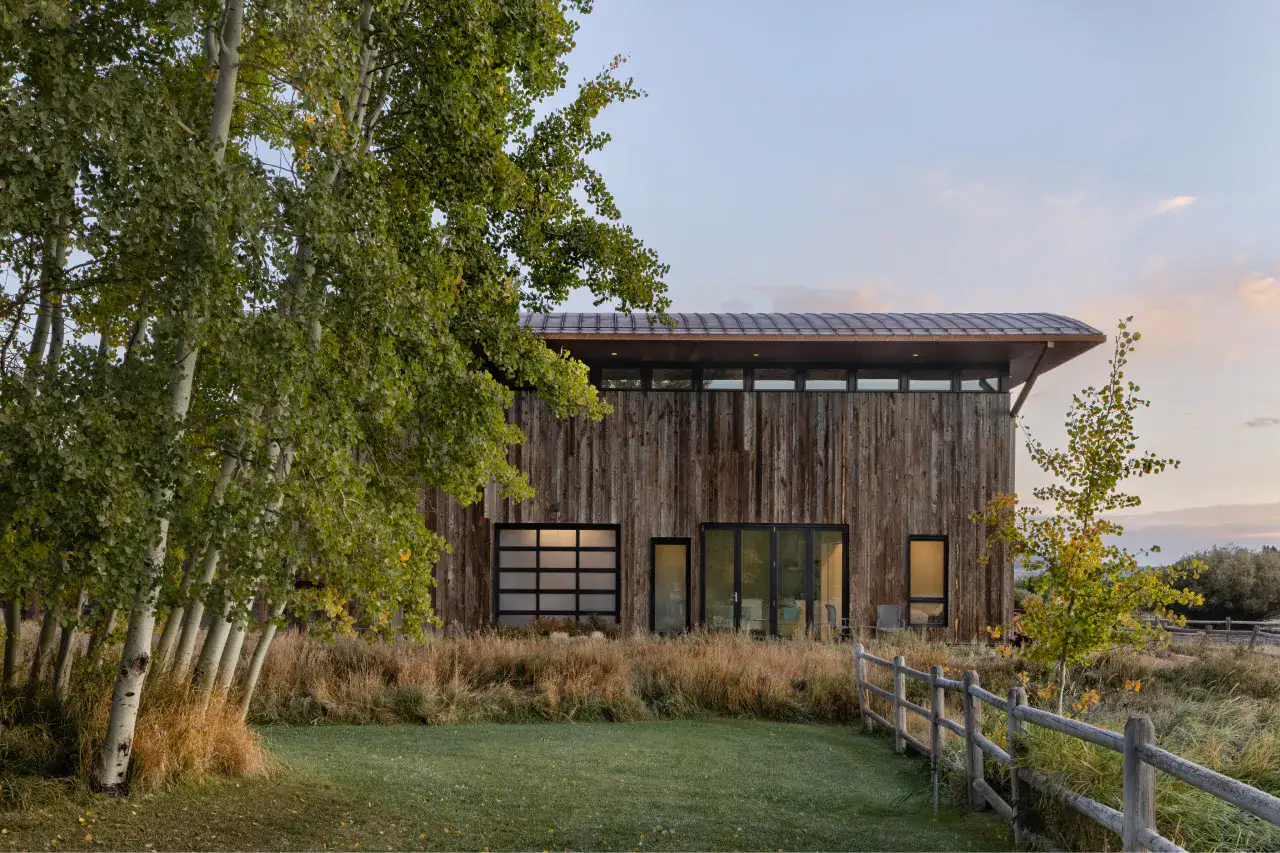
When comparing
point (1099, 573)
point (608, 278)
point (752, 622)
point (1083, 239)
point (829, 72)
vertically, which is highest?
point (829, 72)

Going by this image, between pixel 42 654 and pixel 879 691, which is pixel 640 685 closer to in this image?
pixel 879 691

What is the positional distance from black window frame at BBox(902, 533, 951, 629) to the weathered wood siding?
0.09 metres

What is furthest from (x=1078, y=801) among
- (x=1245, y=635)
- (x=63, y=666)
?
(x=1245, y=635)

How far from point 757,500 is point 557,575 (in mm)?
4317

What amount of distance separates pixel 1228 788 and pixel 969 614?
15.3 metres

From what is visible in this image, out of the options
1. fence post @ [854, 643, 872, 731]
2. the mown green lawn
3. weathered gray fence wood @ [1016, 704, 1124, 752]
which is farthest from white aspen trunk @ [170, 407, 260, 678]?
fence post @ [854, 643, 872, 731]

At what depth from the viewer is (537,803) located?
7016mm

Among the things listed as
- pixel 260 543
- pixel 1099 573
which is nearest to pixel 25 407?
pixel 260 543

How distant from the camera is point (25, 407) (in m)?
5.28

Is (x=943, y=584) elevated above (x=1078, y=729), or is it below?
below

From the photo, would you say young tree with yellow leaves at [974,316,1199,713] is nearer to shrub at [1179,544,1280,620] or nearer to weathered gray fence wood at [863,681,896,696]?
weathered gray fence wood at [863,681,896,696]

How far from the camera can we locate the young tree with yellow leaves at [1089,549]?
9516 millimetres

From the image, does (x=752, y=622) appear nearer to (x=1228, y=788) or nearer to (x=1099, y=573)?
(x=1099, y=573)

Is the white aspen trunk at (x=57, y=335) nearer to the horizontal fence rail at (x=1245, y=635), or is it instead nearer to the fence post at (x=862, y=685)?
the fence post at (x=862, y=685)
